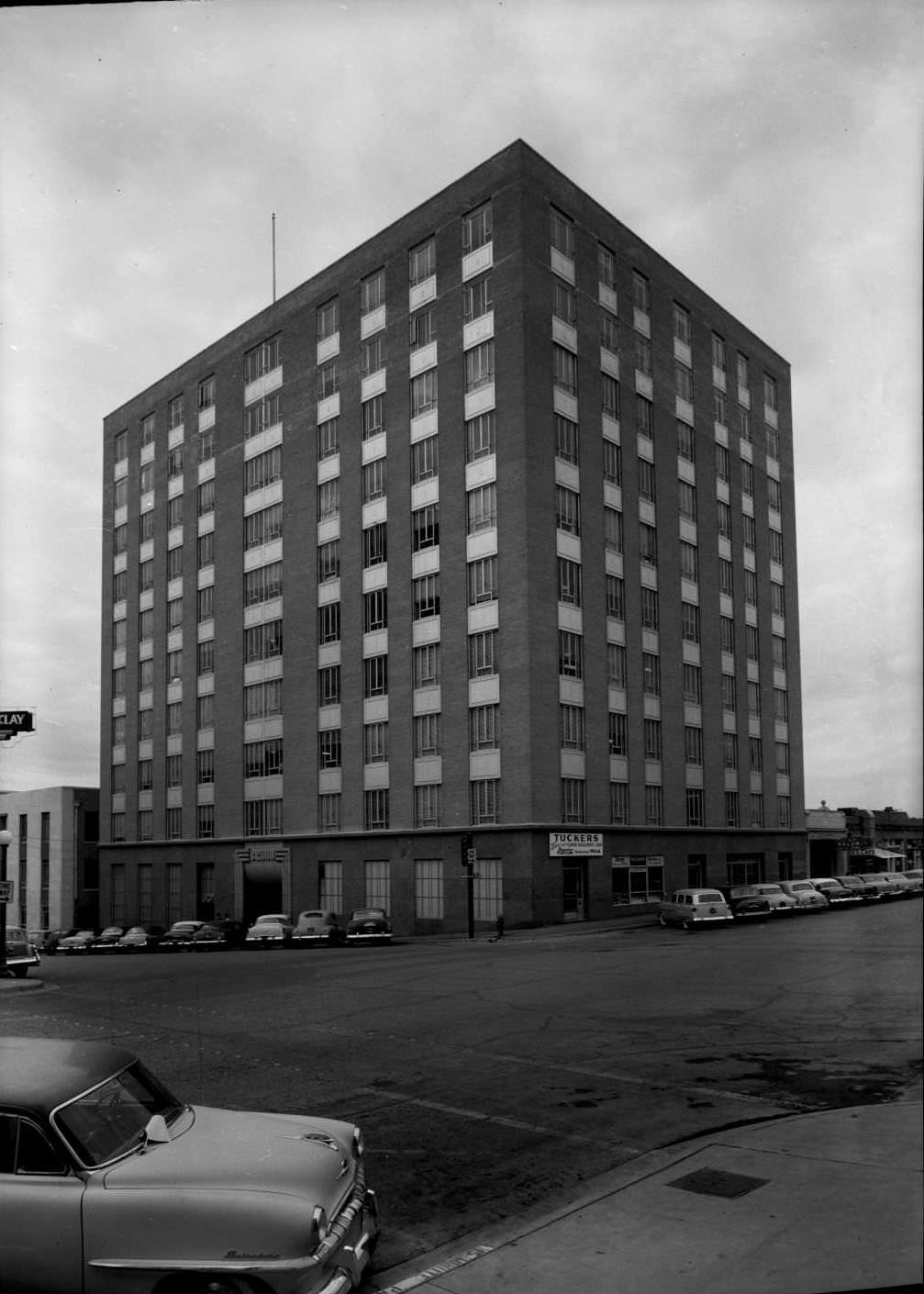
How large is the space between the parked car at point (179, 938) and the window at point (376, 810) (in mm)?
8883

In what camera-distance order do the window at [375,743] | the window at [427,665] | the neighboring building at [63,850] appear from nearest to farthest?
the window at [427,665] → the window at [375,743] → the neighboring building at [63,850]

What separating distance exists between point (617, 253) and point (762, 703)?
2589cm

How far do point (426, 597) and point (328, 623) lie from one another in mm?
6999

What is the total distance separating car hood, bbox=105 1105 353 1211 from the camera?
6.25 meters

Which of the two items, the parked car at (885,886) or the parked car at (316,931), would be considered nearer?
the parked car at (316,931)

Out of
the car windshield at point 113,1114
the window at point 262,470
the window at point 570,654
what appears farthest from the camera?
the window at point 262,470

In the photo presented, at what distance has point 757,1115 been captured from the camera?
10.7m

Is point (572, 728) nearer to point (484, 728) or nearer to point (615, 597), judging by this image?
point (484, 728)

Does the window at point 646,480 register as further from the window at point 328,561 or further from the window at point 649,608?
the window at point 328,561

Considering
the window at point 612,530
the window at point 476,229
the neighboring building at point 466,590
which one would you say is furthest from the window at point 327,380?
the window at point 612,530

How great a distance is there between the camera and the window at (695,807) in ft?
184

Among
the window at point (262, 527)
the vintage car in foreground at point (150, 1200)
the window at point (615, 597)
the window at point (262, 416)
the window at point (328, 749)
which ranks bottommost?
the vintage car in foreground at point (150, 1200)

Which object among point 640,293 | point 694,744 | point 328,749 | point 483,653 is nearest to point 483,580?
point 483,653

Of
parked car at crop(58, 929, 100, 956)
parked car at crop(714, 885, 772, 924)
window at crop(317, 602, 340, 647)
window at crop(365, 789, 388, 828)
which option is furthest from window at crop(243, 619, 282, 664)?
parked car at crop(714, 885, 772, 924)
